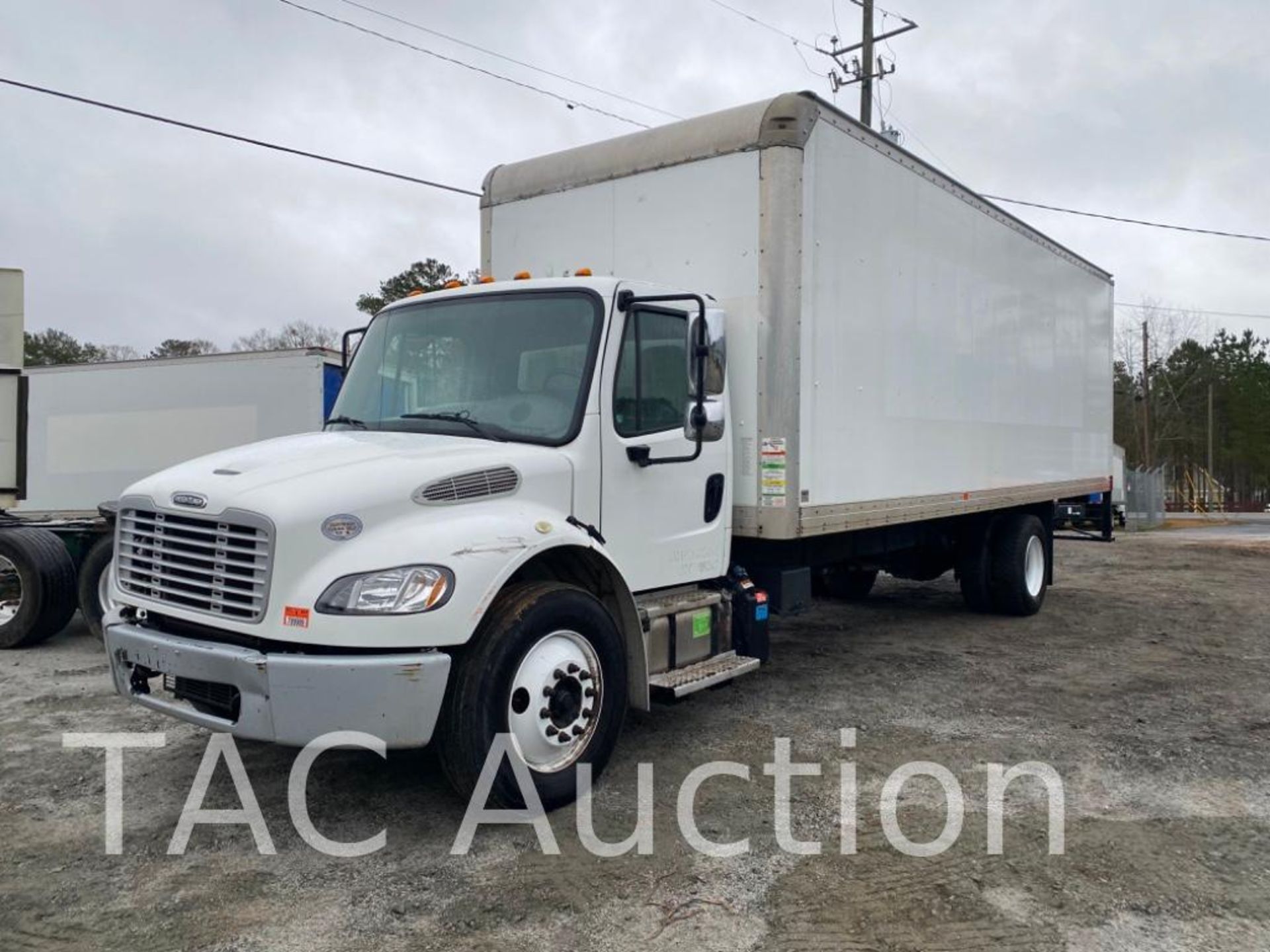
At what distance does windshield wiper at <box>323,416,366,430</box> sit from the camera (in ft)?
17.3

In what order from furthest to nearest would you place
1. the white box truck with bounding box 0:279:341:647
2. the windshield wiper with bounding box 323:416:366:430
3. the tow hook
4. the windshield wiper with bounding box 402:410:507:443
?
1. the white box truck with bounding box 0:279:341:647
2. the windshield wiper with bounding box 323:416:366:430
3. the windshield wiper with bounding box 402:410:507:443
4. the tow hook

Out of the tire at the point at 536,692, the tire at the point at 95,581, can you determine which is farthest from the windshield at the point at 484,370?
the tire at the point at 95,581

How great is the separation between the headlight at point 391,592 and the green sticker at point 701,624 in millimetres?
1942

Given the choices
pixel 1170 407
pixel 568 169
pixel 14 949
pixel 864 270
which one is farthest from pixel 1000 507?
pixel 1170 407

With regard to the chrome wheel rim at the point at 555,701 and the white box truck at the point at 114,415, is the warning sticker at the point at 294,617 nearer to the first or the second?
the chrome wheel rim at the point at 555,701

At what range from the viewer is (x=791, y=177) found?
19.0 ft

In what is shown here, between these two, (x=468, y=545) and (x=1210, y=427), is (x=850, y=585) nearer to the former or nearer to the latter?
(x=468, y=545)

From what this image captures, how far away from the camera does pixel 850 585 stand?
1162cm

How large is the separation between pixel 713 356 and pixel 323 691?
2.70 m

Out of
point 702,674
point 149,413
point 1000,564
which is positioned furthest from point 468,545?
point 149,413

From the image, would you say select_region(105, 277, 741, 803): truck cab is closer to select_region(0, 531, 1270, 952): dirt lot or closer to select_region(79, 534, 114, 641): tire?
select_region(0, 531, 1270, 952): dirt lot

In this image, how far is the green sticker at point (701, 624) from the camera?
556 centimetres

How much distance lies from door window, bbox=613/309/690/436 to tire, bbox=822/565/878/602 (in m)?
6.52

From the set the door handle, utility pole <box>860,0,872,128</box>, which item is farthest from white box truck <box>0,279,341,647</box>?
utility pole <box>860,0,872,128</box>
